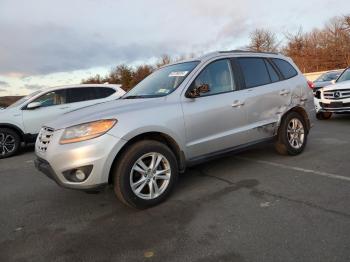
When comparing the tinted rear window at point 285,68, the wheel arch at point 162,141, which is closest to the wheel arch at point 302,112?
the tinted rear window at point 285,68

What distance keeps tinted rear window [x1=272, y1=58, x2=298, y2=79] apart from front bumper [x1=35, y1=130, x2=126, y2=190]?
11.3ft

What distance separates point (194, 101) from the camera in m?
4.78

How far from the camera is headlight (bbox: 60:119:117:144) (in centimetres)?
400

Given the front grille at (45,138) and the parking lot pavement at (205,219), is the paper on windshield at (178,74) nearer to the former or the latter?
the parking lot pavement at (205,219)

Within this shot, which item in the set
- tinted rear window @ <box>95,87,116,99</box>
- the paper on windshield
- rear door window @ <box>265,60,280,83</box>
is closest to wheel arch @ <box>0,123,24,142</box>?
tinted rear window @ <box>95,87,116,99</box>

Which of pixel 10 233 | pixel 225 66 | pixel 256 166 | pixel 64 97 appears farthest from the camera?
pixel 64 97

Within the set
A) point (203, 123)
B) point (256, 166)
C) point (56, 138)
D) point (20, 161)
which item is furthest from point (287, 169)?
point (20, 161)

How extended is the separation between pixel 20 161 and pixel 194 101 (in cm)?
523

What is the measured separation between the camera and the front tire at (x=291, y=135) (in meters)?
6.00

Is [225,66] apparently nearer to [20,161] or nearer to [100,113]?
[100,113]

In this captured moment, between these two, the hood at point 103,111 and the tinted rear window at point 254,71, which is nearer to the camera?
the hood at point 103,111

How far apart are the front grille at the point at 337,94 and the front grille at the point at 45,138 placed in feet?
28.6

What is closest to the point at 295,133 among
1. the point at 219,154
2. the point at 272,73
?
the point at 272,73

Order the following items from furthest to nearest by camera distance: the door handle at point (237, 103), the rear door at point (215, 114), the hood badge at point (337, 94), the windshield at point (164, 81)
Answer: the hood badge at point (337, 94)
the door handle at point (237, 103)
the windshield at point (164, 81)
the rear door at point (215, 114)
